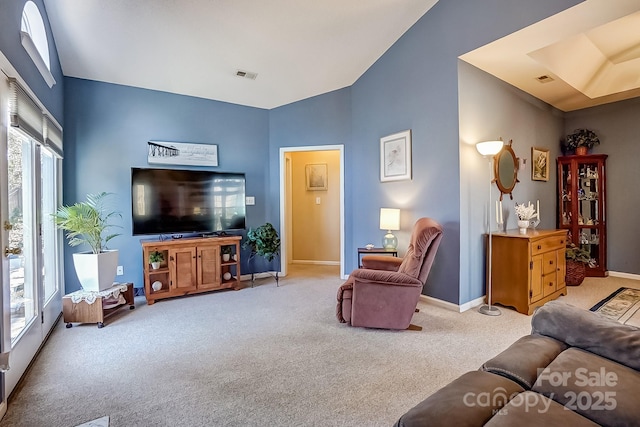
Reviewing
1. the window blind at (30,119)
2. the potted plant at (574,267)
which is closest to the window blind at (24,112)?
the window blind at (30,119)

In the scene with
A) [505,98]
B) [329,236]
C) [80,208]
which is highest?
[505,98]

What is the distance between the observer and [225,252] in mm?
4414

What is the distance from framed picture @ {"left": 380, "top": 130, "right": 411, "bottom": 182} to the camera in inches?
154

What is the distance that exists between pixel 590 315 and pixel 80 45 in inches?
184

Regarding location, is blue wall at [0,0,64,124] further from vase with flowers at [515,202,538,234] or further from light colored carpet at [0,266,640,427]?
vase with flowers at [515,202,538,234]

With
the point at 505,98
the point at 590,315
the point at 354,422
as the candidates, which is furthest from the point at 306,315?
the point at 505,98

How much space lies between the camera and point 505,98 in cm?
389

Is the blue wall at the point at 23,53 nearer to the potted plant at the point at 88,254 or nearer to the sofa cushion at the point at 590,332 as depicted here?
the potted plant at the point at 88,254

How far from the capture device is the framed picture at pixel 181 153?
13.8 feet

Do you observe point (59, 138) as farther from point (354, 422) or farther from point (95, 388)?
point (354, 422)

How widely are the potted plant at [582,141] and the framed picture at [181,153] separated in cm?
548

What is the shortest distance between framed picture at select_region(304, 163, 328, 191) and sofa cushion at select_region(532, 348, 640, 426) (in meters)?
5.26

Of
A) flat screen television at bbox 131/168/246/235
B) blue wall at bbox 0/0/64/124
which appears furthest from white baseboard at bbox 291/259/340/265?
blue wall at bbox 0/0/64/124

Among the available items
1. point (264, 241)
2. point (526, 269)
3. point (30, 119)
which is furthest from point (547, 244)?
point (30, 119)
